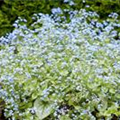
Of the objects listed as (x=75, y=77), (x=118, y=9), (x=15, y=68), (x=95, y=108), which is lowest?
(x=95, y=108)

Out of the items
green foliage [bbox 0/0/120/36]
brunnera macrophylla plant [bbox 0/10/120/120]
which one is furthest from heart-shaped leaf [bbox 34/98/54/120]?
green foliage [bbox 0/0/120/36]

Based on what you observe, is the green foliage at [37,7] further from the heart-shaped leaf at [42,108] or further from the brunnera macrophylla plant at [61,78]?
the heart-shaped leaf at [42,108]

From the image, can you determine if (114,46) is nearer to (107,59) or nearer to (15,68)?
(107,59)

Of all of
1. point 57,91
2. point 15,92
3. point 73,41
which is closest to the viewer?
point 57,91

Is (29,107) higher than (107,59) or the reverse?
the reverse

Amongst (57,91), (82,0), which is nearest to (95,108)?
(57,91)

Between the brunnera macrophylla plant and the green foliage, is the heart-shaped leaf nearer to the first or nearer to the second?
the brunnera macrophylla plant

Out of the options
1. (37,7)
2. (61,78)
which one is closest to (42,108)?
(61,78)
